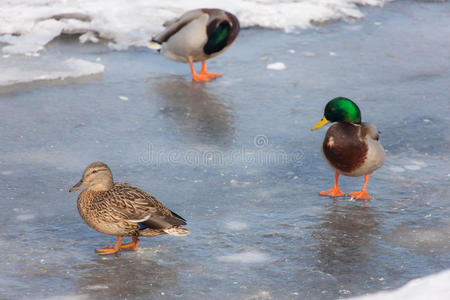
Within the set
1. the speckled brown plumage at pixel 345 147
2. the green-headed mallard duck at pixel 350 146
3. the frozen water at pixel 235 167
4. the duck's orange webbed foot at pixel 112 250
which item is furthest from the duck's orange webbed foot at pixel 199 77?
the duck's orange webbed foot at pixel 112 250

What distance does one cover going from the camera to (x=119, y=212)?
4164 mm

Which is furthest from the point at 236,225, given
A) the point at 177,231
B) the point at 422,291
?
the point at 422,291

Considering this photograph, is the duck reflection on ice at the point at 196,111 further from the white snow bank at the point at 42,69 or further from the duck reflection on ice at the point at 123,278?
the duck reflection on ice at the point at 123,278

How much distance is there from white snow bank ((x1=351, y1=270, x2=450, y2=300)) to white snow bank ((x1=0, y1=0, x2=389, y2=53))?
5.86 metres

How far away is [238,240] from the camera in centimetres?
446

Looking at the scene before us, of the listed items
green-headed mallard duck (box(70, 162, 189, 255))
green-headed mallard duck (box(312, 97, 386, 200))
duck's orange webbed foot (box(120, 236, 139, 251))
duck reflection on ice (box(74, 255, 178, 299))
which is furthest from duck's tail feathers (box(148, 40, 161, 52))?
duck reflection on ice (box(74, 255, 178, 299))

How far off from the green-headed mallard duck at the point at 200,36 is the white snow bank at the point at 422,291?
4496mm

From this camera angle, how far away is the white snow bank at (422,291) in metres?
→ 3.78

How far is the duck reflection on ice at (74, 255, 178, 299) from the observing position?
385 cm

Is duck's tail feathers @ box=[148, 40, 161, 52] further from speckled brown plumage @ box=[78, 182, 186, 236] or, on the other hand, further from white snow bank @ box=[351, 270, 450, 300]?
white snow bank @ box=[351, 270, 450, 300]

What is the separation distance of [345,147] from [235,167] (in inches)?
39.5

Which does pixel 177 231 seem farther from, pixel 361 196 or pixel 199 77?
pixel 199 77

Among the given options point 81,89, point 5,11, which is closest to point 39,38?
point 5,11

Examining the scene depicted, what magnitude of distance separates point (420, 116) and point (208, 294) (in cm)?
366
